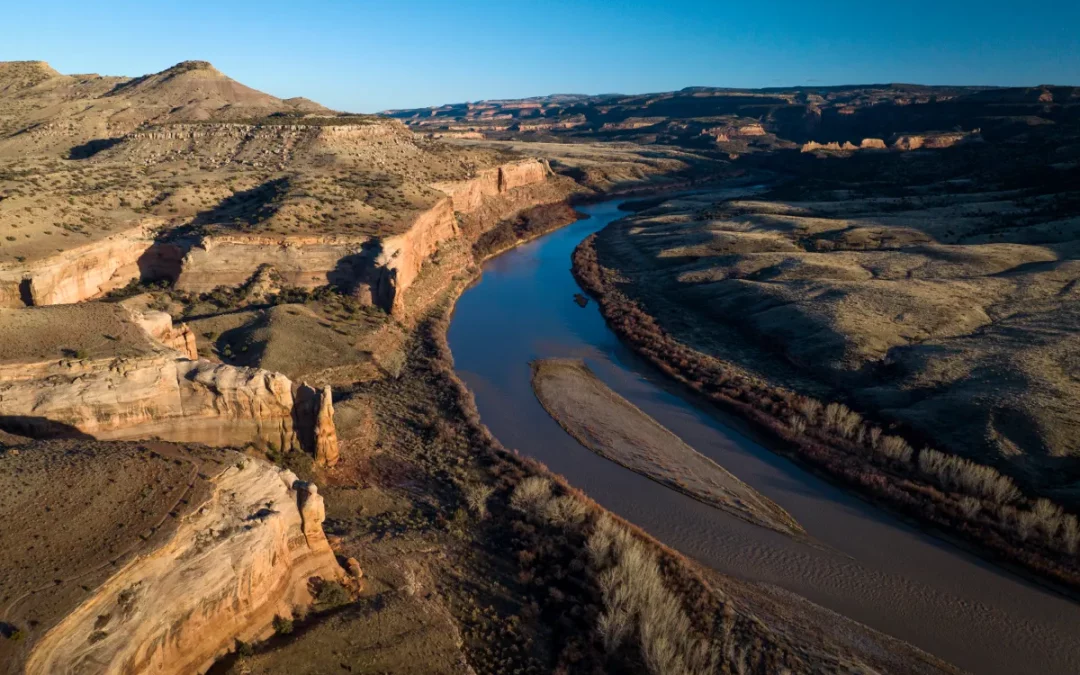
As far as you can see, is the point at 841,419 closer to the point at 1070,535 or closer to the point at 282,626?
the point at 1070,535

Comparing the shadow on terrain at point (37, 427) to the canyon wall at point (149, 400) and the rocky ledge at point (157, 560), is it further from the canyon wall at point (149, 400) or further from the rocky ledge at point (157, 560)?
the rocky ledge at point (157, 560)

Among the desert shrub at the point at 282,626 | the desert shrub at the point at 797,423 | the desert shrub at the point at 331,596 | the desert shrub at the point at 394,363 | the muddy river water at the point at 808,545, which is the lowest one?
the muddy river water at the point at 808,545

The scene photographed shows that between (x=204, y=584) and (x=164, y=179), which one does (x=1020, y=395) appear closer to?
(x=204, y=584)

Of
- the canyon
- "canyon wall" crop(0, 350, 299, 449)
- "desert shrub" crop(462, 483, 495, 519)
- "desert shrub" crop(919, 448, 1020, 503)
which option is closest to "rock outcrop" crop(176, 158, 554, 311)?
the canyon

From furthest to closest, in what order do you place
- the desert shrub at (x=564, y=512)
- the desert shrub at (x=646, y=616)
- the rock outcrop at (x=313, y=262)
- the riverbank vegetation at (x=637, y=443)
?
the rock outcrop at (x=313, y=262), the riverbank vegetation at (x=637, y=443), the desert shrub at (x=564, y=512), the desert shrub at (x=646, y=616)

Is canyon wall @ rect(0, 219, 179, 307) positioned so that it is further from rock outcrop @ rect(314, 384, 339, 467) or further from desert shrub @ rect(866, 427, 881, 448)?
desert shrub @ rect(866, 427, 881, 448)

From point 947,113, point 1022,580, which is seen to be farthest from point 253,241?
point 947,113

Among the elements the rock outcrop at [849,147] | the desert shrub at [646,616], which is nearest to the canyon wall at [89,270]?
the desert shrub at [646,616]
